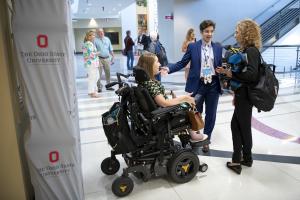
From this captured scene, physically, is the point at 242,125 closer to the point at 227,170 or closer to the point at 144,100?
the point at 227,170

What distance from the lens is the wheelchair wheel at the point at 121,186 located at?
2320mm

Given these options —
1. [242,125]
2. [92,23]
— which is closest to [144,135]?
[242,125]

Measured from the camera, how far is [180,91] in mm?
6684

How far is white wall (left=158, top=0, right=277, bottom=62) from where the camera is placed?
1066 cm

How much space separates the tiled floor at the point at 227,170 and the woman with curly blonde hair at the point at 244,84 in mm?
146

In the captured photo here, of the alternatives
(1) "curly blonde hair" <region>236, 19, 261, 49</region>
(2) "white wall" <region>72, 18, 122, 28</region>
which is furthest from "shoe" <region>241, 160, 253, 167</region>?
(2) "white wall" <region>72, 18, 122, 28</region>

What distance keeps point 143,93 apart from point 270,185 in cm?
143

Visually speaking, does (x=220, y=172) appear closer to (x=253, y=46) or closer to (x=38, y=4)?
(x=253, y=46)

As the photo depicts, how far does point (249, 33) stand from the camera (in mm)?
2408

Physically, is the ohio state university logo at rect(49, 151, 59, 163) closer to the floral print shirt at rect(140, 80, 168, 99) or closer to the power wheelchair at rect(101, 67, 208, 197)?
the power wheelchair at rect(101, 67, 208, 197)

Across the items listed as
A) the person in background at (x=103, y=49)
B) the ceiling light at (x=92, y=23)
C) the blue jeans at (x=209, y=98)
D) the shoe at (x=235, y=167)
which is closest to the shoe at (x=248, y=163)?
the shoe at (x=235, y=167)

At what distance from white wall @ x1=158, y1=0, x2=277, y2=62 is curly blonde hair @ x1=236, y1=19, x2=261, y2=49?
28.1ft

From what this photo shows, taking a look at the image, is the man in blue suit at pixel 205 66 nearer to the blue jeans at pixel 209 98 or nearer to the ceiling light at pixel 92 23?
the blue jeans at pixel 209 98

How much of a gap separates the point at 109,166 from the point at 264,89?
1.62 m
